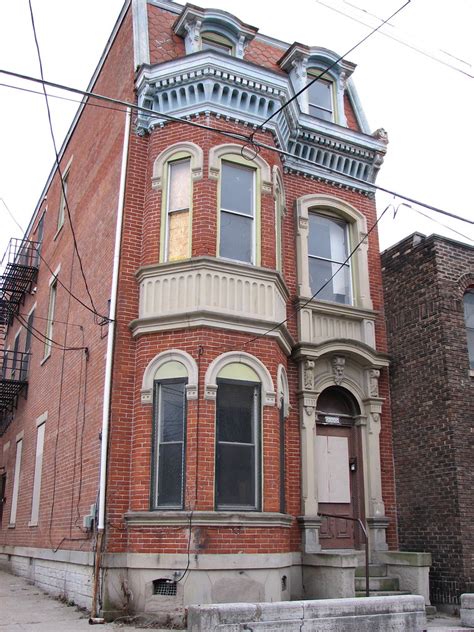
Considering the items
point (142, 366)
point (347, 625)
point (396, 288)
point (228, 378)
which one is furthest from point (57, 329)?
point (347, 625)

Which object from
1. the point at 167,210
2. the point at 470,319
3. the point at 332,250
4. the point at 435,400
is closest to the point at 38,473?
the point at 167,210

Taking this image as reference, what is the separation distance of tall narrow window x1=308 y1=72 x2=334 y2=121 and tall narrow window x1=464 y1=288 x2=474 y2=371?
5148 mm

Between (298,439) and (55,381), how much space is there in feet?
21.2

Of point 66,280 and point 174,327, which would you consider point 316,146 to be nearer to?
point 174,327

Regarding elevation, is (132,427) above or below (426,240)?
below

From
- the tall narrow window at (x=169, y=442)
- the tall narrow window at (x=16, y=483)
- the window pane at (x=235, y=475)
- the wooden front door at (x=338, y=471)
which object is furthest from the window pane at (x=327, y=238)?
the tall narrow window at (x=16, y=483)

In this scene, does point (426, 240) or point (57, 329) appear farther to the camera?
point (57, 329)

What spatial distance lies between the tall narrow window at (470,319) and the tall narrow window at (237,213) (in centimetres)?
474

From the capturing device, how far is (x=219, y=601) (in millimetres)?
9625

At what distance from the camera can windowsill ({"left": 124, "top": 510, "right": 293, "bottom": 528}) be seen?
392 inches

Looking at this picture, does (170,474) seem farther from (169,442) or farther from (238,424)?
(238,424)

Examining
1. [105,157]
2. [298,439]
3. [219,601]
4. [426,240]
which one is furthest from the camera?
[105,157]

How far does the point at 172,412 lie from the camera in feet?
35.6

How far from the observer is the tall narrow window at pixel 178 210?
11.8 m
